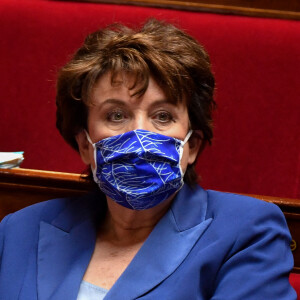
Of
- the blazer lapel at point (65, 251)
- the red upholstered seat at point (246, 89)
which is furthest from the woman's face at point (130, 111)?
the red upholstered seat at point (246, 89)

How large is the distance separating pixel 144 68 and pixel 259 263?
0.28 meters

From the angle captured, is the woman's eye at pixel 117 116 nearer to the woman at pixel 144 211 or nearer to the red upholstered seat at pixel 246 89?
the woman at pixel 144 211

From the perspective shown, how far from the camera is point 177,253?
2.47 ft

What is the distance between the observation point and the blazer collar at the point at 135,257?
0.75m

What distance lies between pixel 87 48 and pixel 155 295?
353 mm

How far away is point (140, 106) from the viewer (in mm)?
783

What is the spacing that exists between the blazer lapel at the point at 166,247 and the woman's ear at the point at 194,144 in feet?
0.20

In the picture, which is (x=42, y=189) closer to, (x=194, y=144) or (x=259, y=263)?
(x=194, y=144)

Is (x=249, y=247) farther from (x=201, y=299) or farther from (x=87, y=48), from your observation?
(x=87, y=48)

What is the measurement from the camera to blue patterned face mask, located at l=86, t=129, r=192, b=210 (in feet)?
2.45

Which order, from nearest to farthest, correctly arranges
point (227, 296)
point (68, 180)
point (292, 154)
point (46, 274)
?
point (227, 296) < point (46, 274) < point (68, 180) < point (292, 154)

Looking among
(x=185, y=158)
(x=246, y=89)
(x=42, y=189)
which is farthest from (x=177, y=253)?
(x=246, y=89)

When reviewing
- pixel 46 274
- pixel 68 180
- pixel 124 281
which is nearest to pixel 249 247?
pixel 124 281

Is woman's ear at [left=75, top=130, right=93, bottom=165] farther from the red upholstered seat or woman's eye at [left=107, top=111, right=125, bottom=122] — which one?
the red upholstered seat
